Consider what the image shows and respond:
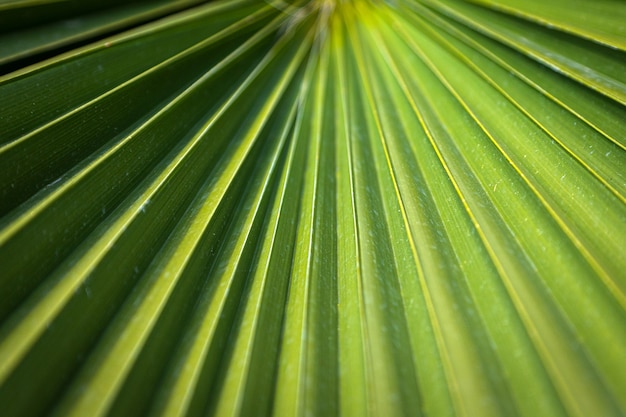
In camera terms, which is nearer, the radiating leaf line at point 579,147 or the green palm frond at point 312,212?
the green palm frond at point 312,212

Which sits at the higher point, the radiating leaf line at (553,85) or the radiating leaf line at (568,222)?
the radiating leaf line at (553,85)

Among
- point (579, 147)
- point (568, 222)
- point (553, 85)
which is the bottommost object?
point (568, 222)

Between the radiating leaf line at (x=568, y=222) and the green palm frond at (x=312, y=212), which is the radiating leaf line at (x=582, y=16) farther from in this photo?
the radiating leaf line at (x=568, y=222)

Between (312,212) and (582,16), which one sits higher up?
(582,16)

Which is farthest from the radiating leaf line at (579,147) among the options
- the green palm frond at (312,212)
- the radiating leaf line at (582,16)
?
the radiating leaf line at (582,16)

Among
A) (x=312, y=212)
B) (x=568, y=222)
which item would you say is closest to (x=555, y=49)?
(x=568, y=222)

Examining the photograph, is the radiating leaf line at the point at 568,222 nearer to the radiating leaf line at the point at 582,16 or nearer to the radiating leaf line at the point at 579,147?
the radiating leaf line at the point at 579,147

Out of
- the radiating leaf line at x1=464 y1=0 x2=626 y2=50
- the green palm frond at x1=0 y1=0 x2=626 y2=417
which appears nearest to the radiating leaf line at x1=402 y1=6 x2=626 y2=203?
the green palm frond at x1=0 y1=0 x2=626 y2=417

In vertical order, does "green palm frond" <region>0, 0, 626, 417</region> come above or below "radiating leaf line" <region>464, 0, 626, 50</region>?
below

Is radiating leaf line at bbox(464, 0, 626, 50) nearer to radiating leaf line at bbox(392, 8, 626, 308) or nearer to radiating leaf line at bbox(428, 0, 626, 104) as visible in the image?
radiating leaf line at bbox(428, 0, 626, 104)

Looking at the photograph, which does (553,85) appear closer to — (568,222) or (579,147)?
(579,147)
